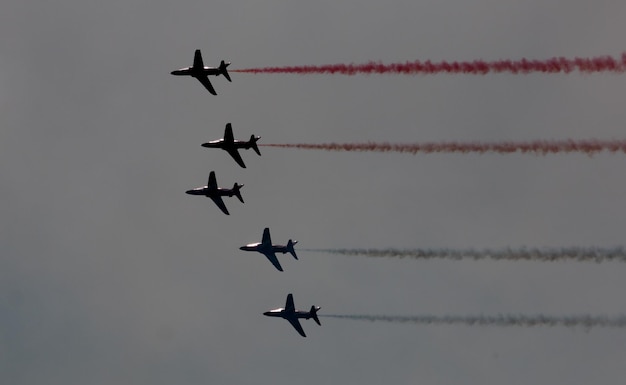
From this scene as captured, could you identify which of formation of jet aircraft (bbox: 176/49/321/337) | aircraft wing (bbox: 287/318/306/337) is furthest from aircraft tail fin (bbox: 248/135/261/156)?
aircraft wing (bbox: 287/318/306/337)

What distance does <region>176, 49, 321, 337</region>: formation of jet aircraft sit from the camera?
69.2m

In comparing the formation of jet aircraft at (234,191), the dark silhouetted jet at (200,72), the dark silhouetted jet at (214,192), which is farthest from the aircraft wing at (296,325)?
the dark silhouetted jet at (200,72)

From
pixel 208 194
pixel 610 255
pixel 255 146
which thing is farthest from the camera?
pixel 208 194

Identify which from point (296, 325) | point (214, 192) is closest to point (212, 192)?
point (214, 192)

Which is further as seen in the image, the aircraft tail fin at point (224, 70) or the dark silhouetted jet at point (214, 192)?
the dark silhouetted jet at point (214, 192)

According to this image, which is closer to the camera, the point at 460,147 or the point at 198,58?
the point at 460,147

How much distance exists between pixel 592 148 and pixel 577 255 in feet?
18.0

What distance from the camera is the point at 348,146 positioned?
60000 mm

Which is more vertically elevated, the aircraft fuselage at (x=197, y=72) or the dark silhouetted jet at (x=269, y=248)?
the aircraft fuselage at (x=197, y=72)

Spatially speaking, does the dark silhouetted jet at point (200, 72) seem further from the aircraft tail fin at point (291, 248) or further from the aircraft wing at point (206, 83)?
the aircraft tail fin at point (291, 248)

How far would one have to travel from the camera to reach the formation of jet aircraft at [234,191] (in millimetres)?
69188

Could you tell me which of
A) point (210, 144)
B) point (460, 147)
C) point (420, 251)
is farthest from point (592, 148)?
point (210, 144)

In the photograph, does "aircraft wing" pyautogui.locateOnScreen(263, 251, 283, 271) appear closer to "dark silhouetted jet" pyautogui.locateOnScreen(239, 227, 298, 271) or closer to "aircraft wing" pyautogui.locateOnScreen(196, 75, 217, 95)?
"dark silhouetted jet" pyautogui.locateOnScreen(239, 227, 298, 271)

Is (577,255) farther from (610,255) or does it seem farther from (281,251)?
(281,251)
